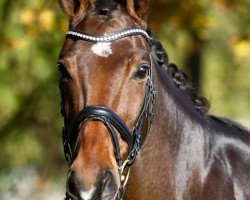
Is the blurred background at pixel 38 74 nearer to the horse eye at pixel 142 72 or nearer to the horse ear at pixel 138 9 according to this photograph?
the horse ear at pixel 138 9

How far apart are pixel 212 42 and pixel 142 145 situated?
54.6ft

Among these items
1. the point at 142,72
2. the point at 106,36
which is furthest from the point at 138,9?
the point at 142,72

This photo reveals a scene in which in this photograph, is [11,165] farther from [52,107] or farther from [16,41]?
[16,41]

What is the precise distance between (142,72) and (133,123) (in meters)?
0.31

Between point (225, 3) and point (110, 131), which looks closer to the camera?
point (110, 131)

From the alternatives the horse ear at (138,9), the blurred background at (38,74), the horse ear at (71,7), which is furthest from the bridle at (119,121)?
the blurred background at (38,74)

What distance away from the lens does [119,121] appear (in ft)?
14.7

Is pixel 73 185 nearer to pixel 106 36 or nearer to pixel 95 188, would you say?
pixel 95 188

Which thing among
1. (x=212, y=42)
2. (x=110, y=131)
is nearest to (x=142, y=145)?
(x=110, y=131)

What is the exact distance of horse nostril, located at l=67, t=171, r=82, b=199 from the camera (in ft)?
13.9

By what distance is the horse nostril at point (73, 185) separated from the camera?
13.9ft

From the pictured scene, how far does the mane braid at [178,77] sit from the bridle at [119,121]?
0.29 meters

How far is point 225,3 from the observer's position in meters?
11.8

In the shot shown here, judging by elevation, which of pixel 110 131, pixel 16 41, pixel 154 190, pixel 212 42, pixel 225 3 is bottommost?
pixel 212 42
